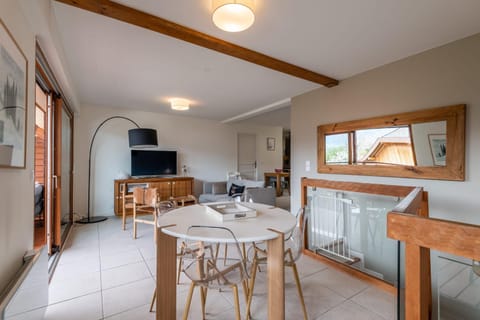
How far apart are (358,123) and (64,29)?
11.2 feet

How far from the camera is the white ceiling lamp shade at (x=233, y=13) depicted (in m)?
1.53

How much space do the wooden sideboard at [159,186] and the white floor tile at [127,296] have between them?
268cm

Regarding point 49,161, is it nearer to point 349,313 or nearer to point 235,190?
point 235,190

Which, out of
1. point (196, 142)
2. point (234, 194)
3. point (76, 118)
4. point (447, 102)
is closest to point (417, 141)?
point (447, 102)

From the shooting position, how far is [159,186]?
16.4 feet

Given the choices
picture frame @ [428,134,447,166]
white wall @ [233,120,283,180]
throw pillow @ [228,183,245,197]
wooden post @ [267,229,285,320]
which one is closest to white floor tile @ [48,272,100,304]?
wooden post @ [267,229,285,320]

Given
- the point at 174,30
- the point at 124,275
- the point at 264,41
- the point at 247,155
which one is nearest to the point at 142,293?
the point at 124,275

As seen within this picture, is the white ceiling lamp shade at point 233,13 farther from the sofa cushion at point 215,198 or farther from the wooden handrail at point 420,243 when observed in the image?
the sofa cushion at point 215,198

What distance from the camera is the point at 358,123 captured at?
3008mm

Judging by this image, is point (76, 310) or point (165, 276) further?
point (76, 310)

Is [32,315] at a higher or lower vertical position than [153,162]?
lower

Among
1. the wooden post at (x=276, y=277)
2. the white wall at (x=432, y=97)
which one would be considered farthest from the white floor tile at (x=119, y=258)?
the white wall at (x=432, y=97)

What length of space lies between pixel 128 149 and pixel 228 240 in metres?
4.58

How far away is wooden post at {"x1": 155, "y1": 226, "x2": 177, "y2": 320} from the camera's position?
1547mm
